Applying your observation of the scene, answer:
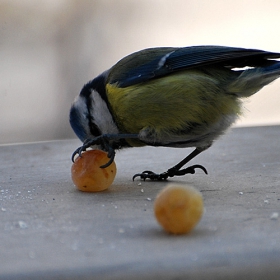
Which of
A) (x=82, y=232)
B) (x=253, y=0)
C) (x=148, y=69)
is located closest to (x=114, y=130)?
(x=148, y=69)

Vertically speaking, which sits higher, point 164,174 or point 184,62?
point 184,62

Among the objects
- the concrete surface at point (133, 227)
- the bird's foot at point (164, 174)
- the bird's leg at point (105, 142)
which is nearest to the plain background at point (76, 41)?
the concrete surface at point (133, 227)

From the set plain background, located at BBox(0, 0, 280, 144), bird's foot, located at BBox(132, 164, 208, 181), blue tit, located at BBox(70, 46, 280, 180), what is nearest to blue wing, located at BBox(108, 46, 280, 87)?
blue tit, located at BBox(70, 46, 280, 180)

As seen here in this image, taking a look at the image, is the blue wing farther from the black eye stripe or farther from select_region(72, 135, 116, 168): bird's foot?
select_region(72, 135, 116, 168): bird's foot

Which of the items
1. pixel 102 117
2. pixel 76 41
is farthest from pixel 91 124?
pixel 76 41

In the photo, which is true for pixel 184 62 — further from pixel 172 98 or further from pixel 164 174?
pixel 164 174

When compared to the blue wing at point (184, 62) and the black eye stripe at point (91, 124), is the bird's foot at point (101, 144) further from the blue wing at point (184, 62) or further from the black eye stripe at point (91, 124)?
the blue wing at point (184, 62)

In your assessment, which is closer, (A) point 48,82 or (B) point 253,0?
(A) point 48,82

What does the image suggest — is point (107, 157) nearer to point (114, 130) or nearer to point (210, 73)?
point (114, 130)
